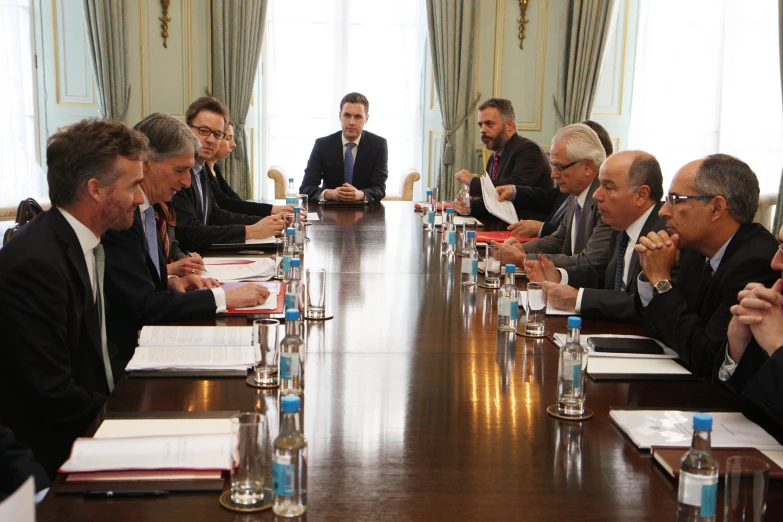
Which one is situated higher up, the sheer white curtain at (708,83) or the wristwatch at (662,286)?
the sheer white curtain at (708,83)

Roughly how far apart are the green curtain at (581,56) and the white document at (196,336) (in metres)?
6.49

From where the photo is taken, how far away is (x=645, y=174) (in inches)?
137

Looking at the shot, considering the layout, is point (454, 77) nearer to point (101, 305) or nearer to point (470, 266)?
point (470, 266)

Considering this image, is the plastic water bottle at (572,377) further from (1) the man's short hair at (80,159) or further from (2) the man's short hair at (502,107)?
(2) the man's short hair at (502,107)

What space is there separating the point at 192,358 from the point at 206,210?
3.03 m

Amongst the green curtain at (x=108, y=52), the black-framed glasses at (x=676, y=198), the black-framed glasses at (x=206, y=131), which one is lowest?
the black-framed glasses at (x=676, y=198)

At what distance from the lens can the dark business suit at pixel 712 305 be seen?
2443 millimetres

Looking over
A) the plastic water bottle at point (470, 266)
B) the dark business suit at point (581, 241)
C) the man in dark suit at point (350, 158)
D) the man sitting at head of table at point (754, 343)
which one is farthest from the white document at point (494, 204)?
the man sitting at head of table at point (754, 343)

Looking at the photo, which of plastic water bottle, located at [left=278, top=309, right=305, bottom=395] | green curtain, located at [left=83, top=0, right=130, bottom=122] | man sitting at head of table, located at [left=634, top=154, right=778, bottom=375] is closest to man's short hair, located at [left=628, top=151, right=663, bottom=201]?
man sitting at head of table, located at [left=634, top=154, right=778, bottom=375]

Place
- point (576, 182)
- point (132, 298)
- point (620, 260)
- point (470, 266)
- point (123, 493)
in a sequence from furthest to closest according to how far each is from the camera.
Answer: point (576, 182) < point (470, 266) < point (620, 260) < point (132, 298) < point (123, 493)

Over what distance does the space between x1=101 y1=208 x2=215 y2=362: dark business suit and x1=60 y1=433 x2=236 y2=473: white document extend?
3.96ft

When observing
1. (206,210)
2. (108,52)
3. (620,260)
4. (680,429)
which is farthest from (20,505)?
(108,52)

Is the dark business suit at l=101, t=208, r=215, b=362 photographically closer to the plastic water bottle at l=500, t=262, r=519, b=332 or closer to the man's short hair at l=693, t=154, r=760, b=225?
the plastic water bottle at l=500, t=262, r=519, b=332

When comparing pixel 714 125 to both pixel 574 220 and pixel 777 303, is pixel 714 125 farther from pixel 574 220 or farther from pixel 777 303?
pixel 777 303
